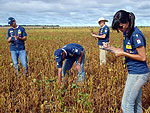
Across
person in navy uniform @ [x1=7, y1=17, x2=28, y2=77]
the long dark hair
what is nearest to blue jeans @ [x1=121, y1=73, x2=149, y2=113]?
the long dark hair

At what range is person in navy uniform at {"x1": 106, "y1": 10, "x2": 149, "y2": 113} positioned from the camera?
178cm

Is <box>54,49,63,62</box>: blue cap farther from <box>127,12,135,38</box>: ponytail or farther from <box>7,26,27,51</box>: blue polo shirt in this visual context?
<box>7,26,27,51</box>: blue polo shirt

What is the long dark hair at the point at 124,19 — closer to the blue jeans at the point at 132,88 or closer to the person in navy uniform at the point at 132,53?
the person in navy uniform at the point at 132,53

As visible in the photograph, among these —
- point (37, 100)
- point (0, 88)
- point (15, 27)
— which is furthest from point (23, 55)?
point (37, 100)

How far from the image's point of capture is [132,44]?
1.87 meters

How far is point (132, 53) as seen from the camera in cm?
191

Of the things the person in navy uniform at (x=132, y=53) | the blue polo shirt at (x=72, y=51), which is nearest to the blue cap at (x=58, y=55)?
the blue polo shirt at (x=72, y=51)

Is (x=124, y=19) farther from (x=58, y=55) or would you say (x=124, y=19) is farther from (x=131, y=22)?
(x=58, y=55)

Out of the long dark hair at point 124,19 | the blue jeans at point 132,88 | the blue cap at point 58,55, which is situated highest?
the long dark hair at point 124,19

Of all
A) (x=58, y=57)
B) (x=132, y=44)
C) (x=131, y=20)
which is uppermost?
(x=131, y=20)

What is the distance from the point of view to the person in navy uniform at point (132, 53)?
178 centimetres

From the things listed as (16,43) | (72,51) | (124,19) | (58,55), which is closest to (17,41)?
(16,43)

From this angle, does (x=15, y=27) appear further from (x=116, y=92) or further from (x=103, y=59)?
(x=116, y=92)

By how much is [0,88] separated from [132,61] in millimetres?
3236
